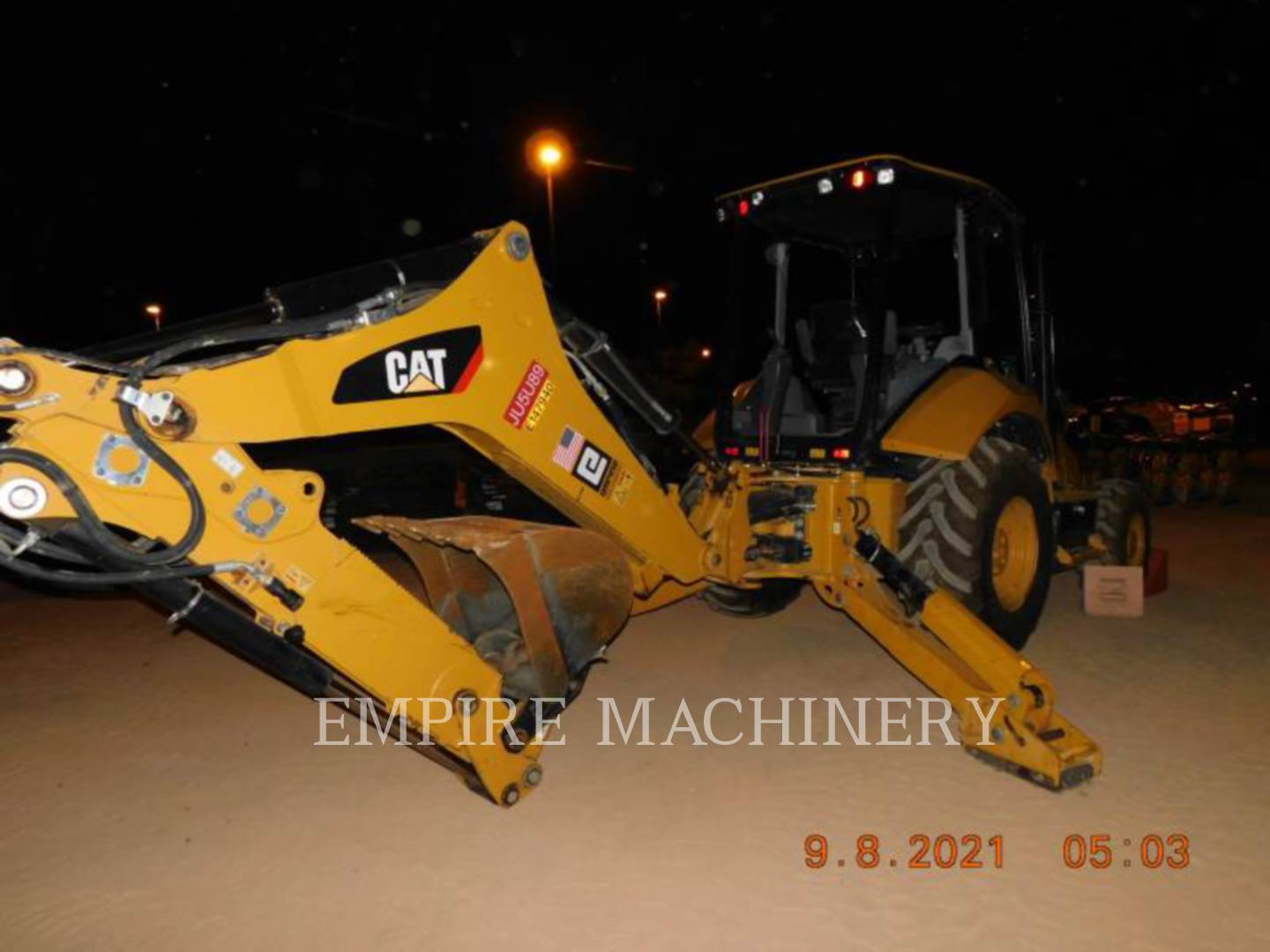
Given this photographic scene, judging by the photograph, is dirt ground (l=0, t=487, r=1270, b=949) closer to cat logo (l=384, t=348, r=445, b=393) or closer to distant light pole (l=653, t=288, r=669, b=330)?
cat logo (l=384, t=348, r=445, b=393)

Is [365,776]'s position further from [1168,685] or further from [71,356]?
[1168,685]

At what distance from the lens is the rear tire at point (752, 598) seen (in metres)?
5.81

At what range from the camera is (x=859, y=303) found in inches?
225

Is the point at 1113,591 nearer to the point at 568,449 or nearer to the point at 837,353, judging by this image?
the point at 837,353

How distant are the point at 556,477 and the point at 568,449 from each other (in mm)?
122

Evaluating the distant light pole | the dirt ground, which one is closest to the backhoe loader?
the dirt ground

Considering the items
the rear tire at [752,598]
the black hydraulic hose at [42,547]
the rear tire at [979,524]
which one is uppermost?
the black hydraulic hose at [42,547]

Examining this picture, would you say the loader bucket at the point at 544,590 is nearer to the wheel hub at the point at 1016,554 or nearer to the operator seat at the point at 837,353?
the operator seat at the point at 837,353

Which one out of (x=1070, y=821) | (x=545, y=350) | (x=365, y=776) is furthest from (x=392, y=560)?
(x=1070, y=821)

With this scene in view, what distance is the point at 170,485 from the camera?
8.95ft

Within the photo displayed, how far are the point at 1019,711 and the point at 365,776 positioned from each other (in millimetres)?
2866

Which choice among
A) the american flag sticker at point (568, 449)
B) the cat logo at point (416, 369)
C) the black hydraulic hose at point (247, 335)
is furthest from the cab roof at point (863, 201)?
the black hydraulic hose at point (247, 335)

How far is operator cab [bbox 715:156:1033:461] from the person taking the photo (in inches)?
193

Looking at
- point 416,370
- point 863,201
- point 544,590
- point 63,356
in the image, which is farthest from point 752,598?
point 63,356
